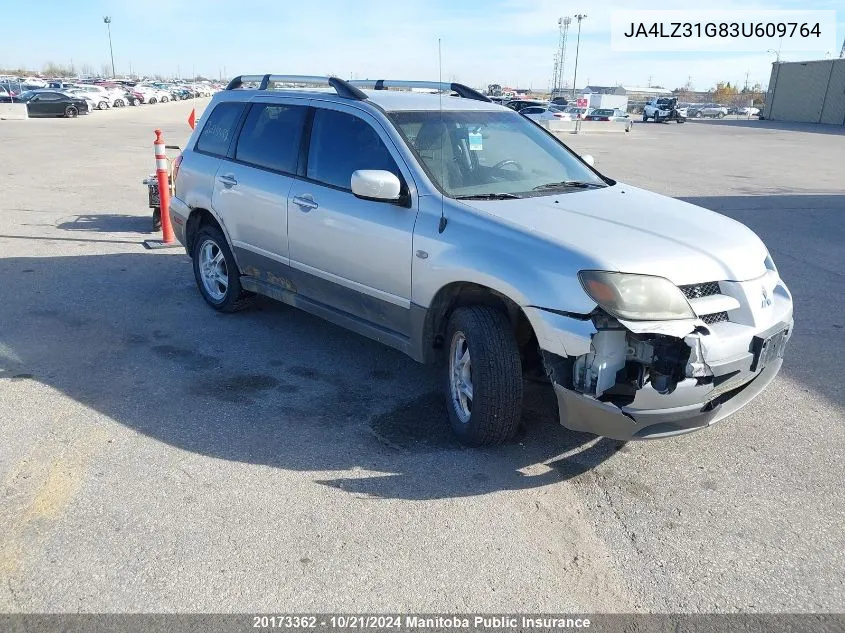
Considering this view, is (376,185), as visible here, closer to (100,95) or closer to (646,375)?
(646,375)

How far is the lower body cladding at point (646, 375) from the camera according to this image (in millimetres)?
3281

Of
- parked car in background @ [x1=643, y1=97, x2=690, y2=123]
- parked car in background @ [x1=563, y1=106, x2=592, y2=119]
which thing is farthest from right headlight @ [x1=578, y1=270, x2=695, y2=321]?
parked car in background @ [x1=643, y1=97, x2=690, y2=123]

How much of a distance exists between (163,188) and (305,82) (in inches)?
147

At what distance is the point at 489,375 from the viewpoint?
3734mm

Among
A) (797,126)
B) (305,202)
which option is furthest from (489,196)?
(797,126)

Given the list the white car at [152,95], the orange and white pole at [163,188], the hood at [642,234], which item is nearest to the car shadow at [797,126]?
the orange and white pole at [163,188]

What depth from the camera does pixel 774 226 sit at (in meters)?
10.8

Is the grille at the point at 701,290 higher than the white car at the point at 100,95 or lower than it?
higher

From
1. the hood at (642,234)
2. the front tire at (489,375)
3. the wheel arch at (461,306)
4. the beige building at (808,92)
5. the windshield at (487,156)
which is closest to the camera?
the hood at (642,234)

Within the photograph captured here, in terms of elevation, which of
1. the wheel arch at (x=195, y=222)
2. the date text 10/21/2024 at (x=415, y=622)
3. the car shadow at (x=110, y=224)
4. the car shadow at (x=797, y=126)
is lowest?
the car shadow at (x=797, y=126)

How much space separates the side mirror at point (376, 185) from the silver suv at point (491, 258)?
0.04ft

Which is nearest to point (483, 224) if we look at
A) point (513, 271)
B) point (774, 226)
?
point (513, 271)

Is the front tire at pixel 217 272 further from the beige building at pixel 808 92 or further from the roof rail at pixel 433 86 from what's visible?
the beige building at pixel 808 92

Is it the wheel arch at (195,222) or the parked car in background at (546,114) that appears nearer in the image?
the wheel arch at (195,222)
